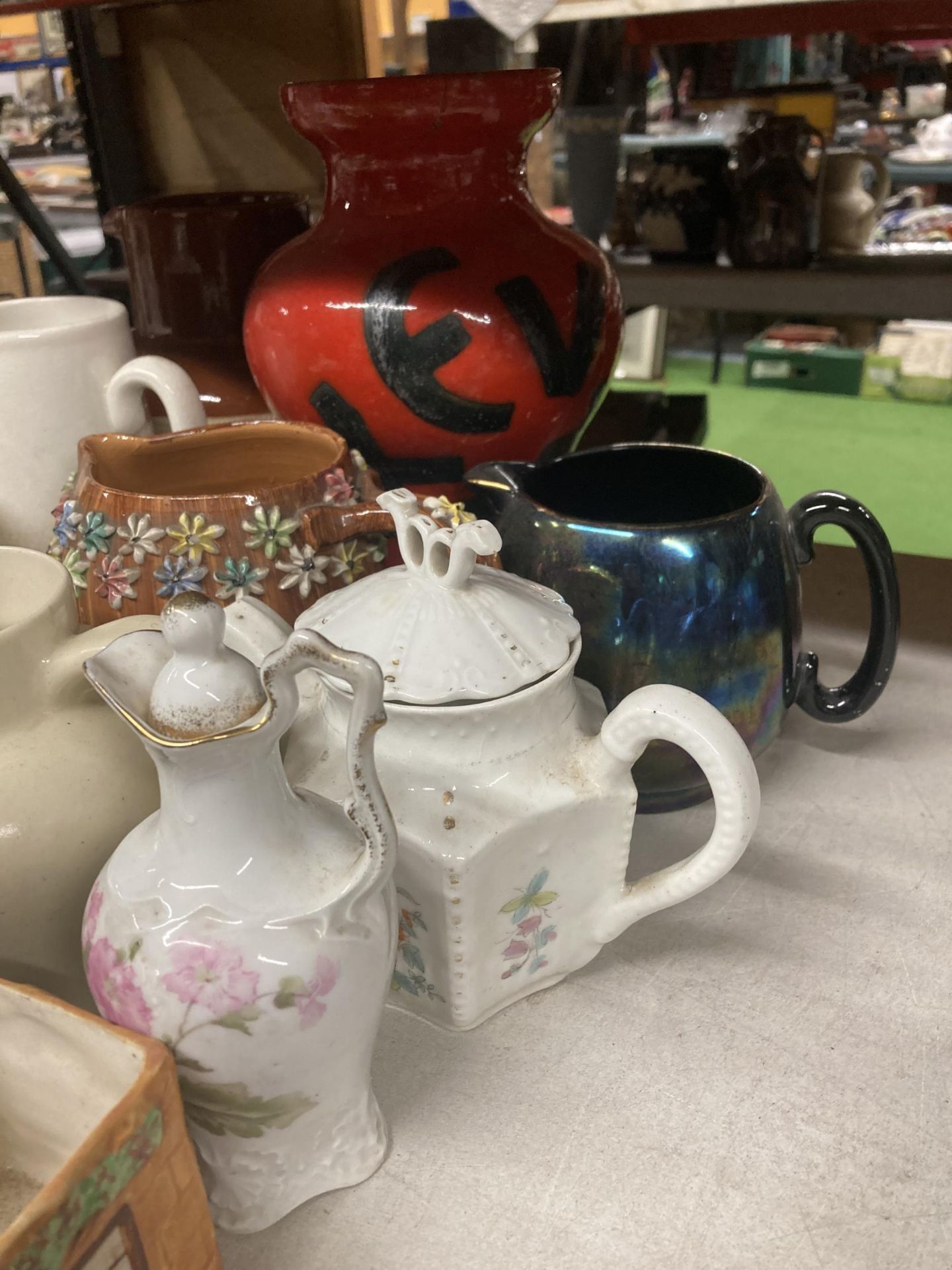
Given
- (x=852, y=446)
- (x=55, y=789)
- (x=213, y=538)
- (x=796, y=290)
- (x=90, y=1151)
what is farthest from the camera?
(x=852, y=446)

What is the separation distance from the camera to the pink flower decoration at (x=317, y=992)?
430mm

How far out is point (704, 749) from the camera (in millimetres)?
522

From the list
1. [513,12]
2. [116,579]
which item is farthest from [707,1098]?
[513,12]

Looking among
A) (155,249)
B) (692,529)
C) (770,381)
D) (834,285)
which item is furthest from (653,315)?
(692,529)

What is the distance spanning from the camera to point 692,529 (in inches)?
24.6

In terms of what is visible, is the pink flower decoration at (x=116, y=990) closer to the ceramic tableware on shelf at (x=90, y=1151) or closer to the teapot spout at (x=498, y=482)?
the ceramic tableware on shelf at (x=90, y=1151)

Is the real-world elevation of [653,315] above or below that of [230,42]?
below

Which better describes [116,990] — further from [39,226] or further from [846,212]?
[846,212]

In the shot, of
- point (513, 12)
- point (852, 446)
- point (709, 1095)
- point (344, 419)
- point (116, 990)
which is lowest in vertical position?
point (852, 446)

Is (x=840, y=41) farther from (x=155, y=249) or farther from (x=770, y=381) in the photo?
(x=155, y=249)

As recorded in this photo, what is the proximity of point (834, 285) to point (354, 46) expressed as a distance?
53 cm

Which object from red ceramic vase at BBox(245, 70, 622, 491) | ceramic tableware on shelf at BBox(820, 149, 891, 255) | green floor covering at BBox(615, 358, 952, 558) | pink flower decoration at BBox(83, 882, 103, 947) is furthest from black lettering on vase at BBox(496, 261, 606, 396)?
green floor covering at BBox(615, 358, 952, 558)

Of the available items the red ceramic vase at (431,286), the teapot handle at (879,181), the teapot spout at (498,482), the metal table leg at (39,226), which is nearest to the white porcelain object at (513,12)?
the red ceramic vase at (431,286)

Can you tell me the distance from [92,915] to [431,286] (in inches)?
18.2
